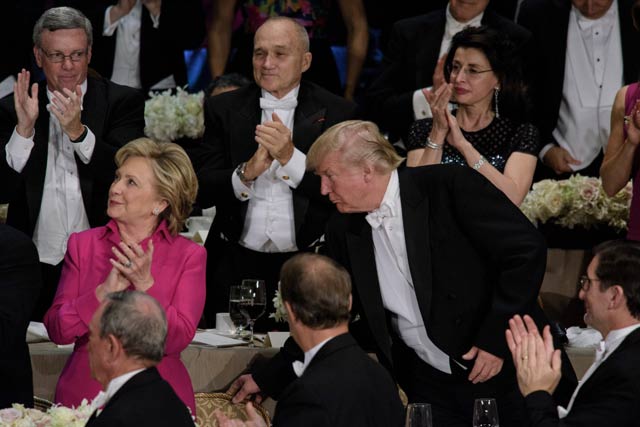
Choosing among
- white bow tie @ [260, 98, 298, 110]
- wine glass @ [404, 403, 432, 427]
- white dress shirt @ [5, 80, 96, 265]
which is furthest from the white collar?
wine glass @ [404, 403, 432, 427]

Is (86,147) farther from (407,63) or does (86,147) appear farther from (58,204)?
(407,63)

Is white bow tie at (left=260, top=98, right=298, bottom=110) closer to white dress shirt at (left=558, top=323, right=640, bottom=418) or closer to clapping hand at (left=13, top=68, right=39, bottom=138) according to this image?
clapping hand at (left=13, top=68, right=39, bottom=138)

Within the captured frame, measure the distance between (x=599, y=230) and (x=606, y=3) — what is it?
4.22ft

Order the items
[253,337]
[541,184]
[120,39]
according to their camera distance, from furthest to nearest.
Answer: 1. [120,39]
2. [541,184]
3. [253,337]

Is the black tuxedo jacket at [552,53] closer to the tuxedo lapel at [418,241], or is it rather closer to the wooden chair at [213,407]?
the tuxedo lapel at [418,241]

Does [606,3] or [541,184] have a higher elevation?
[606,3]

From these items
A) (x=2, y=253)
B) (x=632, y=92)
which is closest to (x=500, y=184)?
(x=632, y=92)

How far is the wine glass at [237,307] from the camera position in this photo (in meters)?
4.97

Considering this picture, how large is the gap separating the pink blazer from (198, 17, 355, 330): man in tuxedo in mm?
951

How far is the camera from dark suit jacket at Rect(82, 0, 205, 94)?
25.6 ft

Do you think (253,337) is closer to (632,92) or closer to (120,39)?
(632,92)

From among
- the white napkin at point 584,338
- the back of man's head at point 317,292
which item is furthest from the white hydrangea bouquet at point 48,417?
the white napkin at point 584,338

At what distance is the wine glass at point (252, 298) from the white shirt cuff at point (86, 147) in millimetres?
1085

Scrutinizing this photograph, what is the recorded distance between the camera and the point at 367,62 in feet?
27.1
